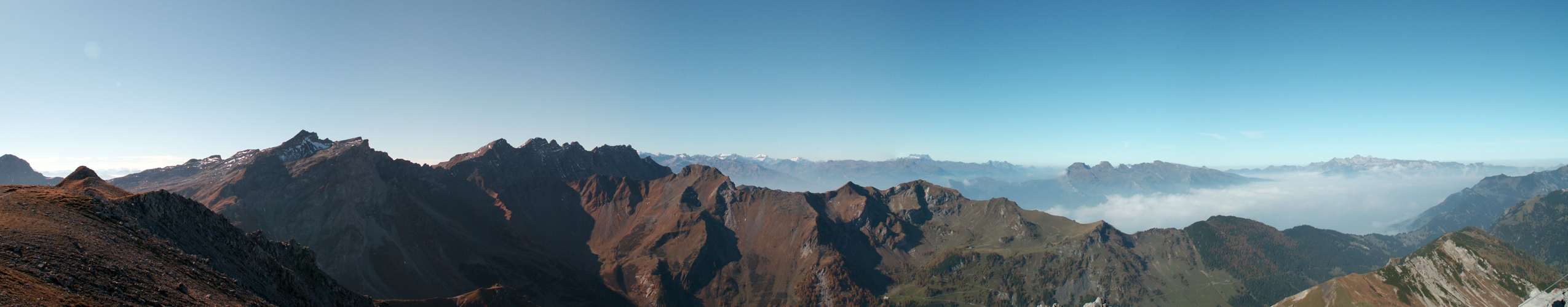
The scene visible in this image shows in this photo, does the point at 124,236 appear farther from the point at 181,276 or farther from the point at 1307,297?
the point at 1307,297

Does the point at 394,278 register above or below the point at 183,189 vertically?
below

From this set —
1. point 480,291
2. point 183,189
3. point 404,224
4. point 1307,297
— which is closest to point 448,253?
point 404,224

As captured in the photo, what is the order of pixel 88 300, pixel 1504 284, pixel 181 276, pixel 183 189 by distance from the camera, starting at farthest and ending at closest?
pixel 183 189 < pixel 1504 284 < pixel 181 276 < pixel 88 300

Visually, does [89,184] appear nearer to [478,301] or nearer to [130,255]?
[130,255]

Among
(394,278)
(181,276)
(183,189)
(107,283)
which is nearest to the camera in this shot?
(107,283)

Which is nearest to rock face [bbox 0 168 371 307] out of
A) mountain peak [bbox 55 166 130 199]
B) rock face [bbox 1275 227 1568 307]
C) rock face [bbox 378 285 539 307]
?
mountain peak [bbox 55 166 130 199]

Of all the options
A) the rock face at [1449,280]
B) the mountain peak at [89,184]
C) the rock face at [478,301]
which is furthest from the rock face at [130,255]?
the rock face at [1449,280]

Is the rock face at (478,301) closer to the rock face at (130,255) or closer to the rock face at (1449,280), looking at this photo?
the rock face at (130,255)
